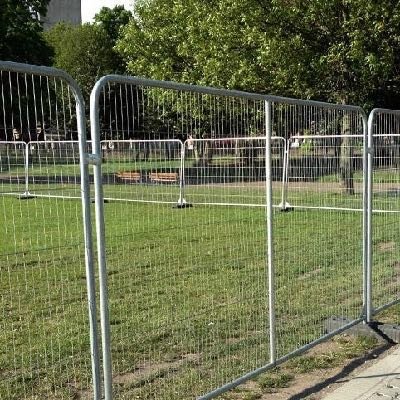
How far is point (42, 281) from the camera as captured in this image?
323 inches

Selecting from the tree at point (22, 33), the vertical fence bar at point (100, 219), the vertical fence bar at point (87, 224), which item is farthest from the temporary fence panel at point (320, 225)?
the tree at point (22, 33)

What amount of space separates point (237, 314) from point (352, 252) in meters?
1.69

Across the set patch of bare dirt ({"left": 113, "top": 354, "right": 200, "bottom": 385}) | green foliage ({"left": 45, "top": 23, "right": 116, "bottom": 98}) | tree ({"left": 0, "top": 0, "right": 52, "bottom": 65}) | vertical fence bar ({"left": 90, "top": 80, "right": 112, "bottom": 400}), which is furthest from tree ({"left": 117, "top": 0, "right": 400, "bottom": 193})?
green foliage ({"left": 45, "top": 23, "right": 116, "bottom": 98})

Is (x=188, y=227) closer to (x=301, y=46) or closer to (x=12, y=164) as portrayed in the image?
(x=12, y=164)

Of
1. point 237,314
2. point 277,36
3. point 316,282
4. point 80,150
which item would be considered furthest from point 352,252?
point 277,36

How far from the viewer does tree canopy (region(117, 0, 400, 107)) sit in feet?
55.5

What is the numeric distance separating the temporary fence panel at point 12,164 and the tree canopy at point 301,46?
13516mm

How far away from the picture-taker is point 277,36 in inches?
678

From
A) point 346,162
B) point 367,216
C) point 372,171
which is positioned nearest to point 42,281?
point 346,162

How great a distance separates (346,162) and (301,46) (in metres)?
11.3

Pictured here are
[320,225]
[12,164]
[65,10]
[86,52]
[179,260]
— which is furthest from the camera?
[65,10]

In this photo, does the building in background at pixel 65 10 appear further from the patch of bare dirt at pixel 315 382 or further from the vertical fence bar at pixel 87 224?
the vertical fence bar at pixel 87 224

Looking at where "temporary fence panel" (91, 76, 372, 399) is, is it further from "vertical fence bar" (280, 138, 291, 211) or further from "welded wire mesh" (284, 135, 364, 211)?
"vertical fence bar" (280, 138, 291, 211)

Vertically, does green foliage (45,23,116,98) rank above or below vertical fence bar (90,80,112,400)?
above
